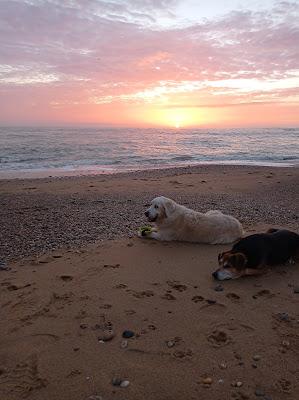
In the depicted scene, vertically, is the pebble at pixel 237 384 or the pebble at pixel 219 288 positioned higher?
the pebble at pixel 219 288

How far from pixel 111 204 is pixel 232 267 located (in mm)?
5445

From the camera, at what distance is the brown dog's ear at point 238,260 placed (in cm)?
538

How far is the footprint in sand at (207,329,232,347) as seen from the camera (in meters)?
3.86

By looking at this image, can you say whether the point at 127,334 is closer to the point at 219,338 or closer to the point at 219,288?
the point at 219,338

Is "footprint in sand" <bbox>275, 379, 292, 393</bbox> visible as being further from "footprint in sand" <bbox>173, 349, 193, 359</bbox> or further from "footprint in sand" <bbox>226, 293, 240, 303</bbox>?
"footprint in sand" <bbox>226, 293, 240, 303</bbox>

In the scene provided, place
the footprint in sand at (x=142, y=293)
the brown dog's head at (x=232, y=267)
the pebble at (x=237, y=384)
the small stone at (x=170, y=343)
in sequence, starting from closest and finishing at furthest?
the pebble at (x=237, y=384)
the small stone at (x=170, y=343)
the footprint in sand at (x=142, y=293)
the brown dog's head at (x=232, y=267)

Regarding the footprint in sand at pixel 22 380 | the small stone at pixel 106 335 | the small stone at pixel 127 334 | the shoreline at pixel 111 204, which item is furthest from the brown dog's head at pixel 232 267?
the footprint in sand at pixel 22 380

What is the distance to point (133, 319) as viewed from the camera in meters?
4.32

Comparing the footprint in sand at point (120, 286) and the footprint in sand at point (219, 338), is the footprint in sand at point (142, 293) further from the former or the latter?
the footprint in sand at point (219, 338)

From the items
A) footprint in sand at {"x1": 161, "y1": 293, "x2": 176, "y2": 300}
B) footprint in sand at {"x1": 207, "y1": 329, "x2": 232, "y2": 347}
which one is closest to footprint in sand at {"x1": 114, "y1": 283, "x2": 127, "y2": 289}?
footprint in sand at {"x1": 161, "y1": 293, "x2": 176, "y2": 300}

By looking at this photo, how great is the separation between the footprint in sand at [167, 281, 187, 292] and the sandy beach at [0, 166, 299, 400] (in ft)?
0.05

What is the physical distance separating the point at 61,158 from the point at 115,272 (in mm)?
22074

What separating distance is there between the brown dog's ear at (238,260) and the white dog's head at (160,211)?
2108 millimetres

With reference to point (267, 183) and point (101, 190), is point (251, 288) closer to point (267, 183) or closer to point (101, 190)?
point (101, 190)
